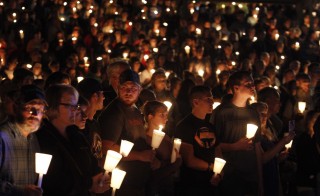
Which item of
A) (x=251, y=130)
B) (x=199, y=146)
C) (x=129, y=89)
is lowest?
(x=199, y=146)

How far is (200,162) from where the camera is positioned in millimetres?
7695

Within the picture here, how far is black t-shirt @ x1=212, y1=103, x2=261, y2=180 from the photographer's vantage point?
8117mm

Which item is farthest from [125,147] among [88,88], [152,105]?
[152,105]

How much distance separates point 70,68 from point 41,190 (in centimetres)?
792

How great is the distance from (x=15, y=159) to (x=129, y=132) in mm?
1942

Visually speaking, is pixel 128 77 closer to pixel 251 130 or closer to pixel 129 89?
pixel 129 89

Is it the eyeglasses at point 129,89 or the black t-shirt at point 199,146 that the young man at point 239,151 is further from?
the eyeglasses at point 129,89

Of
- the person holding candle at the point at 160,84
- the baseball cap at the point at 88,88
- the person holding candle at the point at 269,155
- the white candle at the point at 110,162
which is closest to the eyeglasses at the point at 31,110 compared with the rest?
the white candle at the point at 110,162

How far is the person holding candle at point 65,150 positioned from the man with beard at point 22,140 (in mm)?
172

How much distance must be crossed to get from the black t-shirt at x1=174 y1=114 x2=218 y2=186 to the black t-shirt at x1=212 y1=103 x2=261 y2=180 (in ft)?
1.15

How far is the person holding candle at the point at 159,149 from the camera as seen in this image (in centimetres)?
756

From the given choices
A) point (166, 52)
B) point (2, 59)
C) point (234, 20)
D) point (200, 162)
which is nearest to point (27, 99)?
point (200, 162)

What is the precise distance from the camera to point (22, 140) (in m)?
5.22

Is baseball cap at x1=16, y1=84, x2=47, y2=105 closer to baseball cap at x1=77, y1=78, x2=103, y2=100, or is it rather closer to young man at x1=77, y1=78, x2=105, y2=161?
young man at x1=77, y1=78, x2=105, y2=161
